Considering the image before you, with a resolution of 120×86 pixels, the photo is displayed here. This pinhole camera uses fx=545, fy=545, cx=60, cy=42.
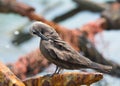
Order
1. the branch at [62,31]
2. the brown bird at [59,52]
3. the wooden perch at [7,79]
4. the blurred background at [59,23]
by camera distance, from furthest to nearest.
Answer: the blurred background at [59,23]
the branch at [62,31]
the brown bird at [59,52]
the wooden perch at [7,79]

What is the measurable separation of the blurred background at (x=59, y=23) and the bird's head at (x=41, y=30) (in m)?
1.66

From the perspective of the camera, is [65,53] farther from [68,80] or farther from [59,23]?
[59,23]

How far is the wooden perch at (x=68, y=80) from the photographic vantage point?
8.63 ft

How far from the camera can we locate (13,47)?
5684 mm

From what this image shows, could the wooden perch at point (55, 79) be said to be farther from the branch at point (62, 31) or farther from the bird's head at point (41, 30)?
the branch at point (62, 31)

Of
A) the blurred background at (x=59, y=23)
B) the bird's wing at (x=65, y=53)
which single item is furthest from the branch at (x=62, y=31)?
the bird's wing at (x=65, y=53)

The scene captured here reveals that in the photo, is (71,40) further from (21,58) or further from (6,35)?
(6,35)

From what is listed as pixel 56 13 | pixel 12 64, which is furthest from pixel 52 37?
pixel 56 13

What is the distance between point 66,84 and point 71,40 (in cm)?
242

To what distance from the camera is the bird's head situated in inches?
106

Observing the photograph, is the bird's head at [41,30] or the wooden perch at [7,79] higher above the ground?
the bird's head at [41,30]

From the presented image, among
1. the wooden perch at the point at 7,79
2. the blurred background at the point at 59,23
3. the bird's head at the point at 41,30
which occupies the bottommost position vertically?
the blurred background at the point at 59,23

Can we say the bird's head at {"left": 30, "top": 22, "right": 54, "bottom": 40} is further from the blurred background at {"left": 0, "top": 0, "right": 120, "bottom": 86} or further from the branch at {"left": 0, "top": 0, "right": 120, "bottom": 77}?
the branch at {"left": 0, "top": 0, "right": 120, "bottom": 77}

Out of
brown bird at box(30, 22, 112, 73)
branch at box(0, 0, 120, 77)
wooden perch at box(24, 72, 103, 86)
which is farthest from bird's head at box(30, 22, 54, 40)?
branch at box(0, 0, 120, 77)
